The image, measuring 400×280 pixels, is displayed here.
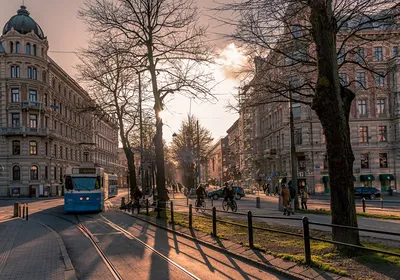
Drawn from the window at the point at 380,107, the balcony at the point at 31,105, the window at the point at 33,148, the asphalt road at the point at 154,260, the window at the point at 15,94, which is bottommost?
the asphalt road at the point at 154,260

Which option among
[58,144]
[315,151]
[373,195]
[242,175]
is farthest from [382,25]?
[242,175]

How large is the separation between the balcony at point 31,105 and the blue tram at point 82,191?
35.6m

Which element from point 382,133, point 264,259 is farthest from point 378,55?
point 382,133

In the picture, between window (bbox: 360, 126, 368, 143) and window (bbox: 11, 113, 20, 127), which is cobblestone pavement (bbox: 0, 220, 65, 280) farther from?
window (bbox: 11, 113, 20, 127)

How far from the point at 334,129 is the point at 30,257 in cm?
796

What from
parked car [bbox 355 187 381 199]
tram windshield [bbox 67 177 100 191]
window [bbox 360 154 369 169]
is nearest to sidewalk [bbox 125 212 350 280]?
tram windshield [bbox 67 177 100 191]

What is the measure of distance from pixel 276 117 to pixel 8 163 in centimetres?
3951

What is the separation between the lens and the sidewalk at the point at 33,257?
7844 millimetres

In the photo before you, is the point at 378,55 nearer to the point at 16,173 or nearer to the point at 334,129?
the point at 334,129

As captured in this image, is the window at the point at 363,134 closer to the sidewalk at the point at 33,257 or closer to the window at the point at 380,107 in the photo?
the window at the point at 380,107

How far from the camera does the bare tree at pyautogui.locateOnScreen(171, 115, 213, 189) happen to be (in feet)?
172

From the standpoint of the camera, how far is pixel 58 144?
64375 millimetres

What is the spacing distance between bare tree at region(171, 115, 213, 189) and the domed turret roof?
26345 mm

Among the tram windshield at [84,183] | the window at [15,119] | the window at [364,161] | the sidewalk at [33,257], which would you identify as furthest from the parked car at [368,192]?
the window at [15,119]
